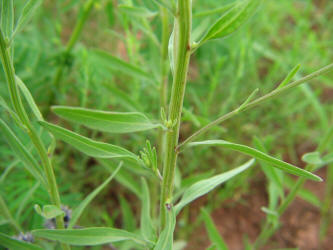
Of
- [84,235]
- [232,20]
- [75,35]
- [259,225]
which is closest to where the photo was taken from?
[232,20]

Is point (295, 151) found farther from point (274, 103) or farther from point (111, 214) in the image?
point (111, 214)

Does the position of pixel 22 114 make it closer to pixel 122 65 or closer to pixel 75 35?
pixel 122 65

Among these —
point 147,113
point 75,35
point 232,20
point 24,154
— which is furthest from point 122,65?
point 232,20

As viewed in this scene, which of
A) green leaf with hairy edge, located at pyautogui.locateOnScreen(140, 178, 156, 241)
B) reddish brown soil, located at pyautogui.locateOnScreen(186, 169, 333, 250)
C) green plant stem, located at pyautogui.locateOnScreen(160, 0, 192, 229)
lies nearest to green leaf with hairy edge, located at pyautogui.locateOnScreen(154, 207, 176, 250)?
green plant stem, located at pyautogui.locateOnScreen(160, 0, 192, 229)

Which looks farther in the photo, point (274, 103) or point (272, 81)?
point (272, 81)

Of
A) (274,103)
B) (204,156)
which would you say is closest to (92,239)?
(204,156)

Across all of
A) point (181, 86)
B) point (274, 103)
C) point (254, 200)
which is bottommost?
point (254, 200)
